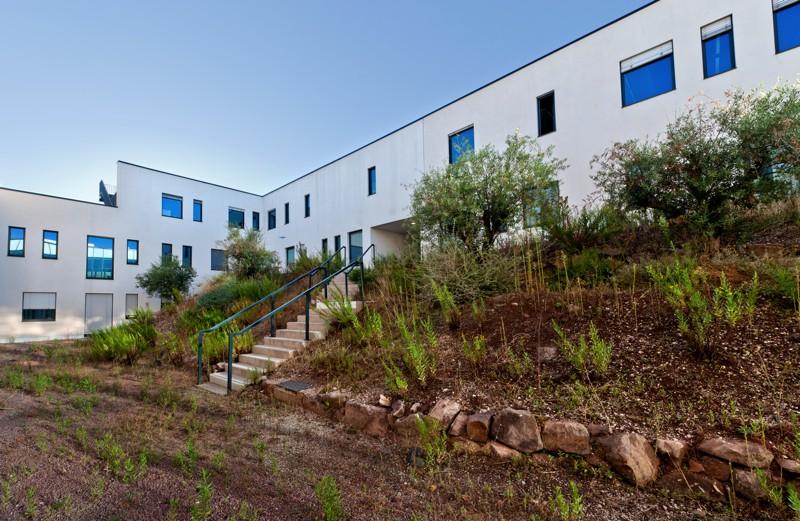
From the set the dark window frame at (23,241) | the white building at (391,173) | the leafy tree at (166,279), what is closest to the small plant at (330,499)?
the white building at (391,173)

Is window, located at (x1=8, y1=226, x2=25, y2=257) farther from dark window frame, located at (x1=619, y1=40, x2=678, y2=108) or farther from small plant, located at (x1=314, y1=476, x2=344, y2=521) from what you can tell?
dark window frame, located at (x1=619, y1=40, x2=678, y2=108)

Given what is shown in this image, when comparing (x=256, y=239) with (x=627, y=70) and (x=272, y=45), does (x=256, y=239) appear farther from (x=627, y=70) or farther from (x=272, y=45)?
(x=627, y=70)

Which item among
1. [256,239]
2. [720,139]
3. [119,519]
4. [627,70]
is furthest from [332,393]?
[256,239]

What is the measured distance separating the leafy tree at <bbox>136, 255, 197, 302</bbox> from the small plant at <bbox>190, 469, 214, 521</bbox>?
18.6 meters

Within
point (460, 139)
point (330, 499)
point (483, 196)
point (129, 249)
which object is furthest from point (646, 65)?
point (129, 249)

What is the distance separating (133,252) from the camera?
21.3m

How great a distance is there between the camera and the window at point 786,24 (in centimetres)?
791

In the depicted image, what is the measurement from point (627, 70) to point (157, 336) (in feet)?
44.3

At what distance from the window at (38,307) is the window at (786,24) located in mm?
27556

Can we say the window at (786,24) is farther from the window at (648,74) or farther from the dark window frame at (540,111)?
the dark window frame at (540,111)

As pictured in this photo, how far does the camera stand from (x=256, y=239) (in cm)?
1725

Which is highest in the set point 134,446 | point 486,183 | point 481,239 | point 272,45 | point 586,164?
point 272,45

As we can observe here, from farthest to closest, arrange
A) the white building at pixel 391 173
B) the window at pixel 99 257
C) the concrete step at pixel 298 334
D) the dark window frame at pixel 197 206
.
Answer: the dark window frame at pixel 197 206 < the window at pixel 99 257 < the white building at pixel 391 173 < the concrete step at pixel 298 334

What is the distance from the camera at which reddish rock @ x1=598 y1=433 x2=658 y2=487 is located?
2.50 m
